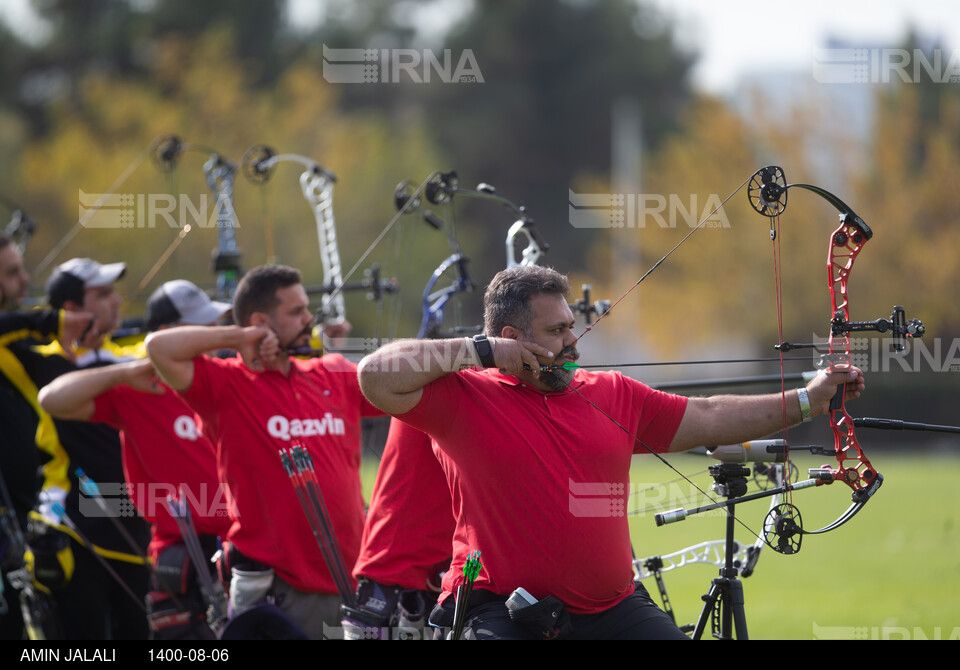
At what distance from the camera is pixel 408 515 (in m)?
4.36

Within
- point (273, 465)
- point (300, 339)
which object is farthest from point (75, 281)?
point (273, 465)

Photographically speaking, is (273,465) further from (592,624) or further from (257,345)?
(592,624)

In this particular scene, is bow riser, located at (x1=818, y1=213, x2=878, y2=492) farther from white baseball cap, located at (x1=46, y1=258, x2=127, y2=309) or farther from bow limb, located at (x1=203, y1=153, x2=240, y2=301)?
bow limb, located at (x1=203, y1=153, x2=240, y2=301)

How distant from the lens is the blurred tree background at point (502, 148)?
25.3 m

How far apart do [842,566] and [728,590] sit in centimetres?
782

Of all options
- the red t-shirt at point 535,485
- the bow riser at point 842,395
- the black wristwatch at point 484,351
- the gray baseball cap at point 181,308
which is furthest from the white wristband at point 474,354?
the gray baseball cap at point 181,308

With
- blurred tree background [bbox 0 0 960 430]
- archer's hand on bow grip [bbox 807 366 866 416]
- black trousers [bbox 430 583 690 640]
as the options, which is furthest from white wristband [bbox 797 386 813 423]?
blurred tree background [bbox 0 0 960 430]

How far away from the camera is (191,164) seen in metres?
22.6

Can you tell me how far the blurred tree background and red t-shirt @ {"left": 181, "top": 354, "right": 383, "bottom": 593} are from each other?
53.2ft

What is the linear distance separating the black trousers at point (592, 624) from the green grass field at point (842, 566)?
2.97 feet

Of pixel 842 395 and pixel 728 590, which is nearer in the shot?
pixel 842 395

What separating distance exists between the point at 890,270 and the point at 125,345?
23.0m

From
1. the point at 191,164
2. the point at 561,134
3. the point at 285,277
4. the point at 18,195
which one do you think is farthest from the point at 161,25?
the point at 285,277

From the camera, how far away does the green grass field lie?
24.3ft
